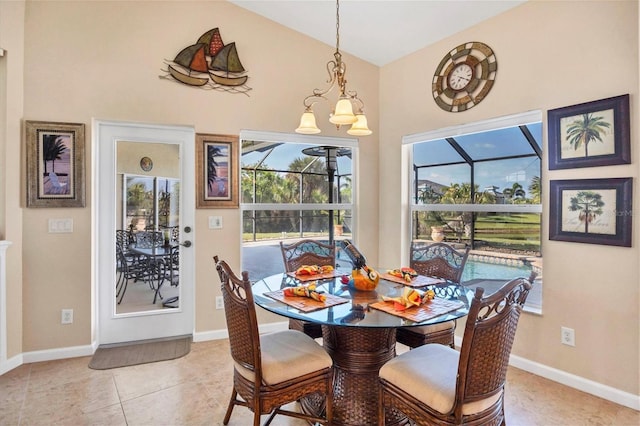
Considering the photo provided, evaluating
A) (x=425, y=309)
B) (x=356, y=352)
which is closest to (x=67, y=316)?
(x=356, y=352)

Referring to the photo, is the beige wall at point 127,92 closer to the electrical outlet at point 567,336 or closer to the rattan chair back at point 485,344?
the rattan chair back at point 485,344

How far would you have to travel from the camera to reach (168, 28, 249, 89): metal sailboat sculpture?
132 inches

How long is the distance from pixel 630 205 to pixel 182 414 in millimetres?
3107

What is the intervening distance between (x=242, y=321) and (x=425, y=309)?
3.00ft

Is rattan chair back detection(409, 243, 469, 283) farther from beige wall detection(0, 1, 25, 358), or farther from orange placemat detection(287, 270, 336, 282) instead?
beige wall detection(0, 1, 25, 358)

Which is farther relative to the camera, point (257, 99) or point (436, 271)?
point (257, 99)

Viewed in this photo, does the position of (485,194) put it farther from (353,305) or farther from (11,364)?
(11,364)

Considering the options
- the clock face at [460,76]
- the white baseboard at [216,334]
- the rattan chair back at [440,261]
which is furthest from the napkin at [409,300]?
the clock face at [460,76]

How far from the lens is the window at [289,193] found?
12.2 feet

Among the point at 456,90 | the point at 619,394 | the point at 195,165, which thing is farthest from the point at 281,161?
the point at 619,394

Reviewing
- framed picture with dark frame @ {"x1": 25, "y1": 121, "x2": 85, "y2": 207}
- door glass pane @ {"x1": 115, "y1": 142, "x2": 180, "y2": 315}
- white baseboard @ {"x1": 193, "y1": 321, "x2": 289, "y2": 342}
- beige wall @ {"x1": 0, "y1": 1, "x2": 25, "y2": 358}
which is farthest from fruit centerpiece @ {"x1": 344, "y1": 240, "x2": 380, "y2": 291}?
beige wall @ {"x1": 0, "y1": 1, "x2": 25, "y2": 358}

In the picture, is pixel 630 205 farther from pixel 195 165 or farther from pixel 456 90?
pixel 195 165

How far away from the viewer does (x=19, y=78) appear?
2863mm

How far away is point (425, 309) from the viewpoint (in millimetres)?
1851
